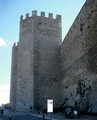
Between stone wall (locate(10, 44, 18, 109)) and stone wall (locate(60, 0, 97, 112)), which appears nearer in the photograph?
stone wall (locate(60, 0, 97, 112))

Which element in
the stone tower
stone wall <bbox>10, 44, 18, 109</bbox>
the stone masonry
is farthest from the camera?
stone wall <bbox>10, 44, 18, 109</bbox>

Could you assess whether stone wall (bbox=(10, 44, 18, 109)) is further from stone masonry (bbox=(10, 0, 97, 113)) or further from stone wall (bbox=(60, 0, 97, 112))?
stone wall (bbox=(60, 0, 97, 112))

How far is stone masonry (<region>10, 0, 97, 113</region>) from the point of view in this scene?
739 inches

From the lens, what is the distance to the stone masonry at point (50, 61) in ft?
61.6

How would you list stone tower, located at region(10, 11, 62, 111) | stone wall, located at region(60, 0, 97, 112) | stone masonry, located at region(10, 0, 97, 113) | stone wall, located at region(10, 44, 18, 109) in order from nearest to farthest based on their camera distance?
1. stone wall, located at region(60, 0, 97, 112)
2. stone masonry, located at region(10, 0, 97, 113)
3. stone tower, located at region(10, 11, 62, 111)
4. stone wall, located at region(10, 44, 18, 109)

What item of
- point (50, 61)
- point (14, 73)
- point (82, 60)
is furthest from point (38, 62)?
point (14, 73)

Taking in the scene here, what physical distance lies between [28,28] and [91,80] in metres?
11.2

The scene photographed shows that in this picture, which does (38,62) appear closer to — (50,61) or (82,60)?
(50,61)

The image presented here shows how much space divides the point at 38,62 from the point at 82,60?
21.6 ft

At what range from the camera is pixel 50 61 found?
24.7 m

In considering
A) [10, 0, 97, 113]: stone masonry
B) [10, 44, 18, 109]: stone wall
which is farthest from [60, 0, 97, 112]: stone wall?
[10, 44, 18, 109]: stone wall

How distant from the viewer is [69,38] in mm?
21906

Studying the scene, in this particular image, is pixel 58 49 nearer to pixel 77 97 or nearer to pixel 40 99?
pixel 40 99

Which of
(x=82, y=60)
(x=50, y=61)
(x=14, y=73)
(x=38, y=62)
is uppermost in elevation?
(x=50, y=61)
